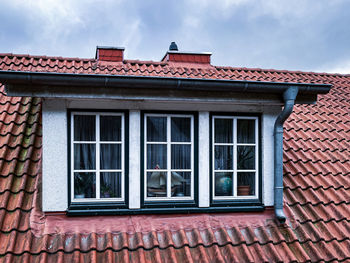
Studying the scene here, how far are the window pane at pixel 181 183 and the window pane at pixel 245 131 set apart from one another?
0.98 meters

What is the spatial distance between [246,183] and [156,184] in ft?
4.46

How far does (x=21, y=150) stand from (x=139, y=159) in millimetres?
1751

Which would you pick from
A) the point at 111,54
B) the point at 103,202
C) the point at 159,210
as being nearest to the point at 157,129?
the point at 159,210

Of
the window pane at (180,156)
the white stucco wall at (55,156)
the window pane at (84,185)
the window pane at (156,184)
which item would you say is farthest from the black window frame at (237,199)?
the white stucco wall at (55,156)

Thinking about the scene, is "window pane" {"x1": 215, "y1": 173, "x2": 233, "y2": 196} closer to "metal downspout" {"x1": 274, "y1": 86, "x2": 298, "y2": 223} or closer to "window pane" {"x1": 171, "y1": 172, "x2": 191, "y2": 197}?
"window pane" {"x1": 171, "y1": 172, "x2": 191, "y2": 197}

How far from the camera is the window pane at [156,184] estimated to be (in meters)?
5.35

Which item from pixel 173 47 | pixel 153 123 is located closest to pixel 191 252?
pixel 153 123

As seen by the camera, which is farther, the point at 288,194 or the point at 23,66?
the point at 23,66

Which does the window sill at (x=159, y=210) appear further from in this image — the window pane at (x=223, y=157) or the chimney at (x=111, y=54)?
the chimney at (x=111, y=54)

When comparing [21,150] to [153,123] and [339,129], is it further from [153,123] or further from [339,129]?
[339,129]

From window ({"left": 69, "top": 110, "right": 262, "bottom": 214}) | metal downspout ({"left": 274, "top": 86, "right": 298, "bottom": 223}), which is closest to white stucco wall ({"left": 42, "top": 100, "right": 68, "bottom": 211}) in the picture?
window ({"left": 69, "top": 110, "right": 262, "bottom": 214})

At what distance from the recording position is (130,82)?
489 cm

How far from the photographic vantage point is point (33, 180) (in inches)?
206

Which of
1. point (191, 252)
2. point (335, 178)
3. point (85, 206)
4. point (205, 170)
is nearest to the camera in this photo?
point (191, 252)
